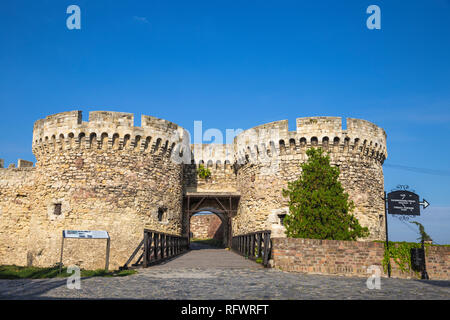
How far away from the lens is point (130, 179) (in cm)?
1548

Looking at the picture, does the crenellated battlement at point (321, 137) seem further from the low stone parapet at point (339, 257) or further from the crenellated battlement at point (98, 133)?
the low stone parapet at point (339, 257)

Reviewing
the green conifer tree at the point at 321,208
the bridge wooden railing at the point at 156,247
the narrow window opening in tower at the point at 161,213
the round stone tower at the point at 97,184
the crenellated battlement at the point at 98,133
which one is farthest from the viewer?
the narrow window opening in tower at the point at 161,213

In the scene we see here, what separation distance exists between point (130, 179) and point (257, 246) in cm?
668

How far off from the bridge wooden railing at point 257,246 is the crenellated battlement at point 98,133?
607 centimetres

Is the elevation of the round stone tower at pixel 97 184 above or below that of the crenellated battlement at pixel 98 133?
below

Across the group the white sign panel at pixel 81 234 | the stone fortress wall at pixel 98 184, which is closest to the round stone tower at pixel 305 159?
the stone fortress wall at pixel 98 184

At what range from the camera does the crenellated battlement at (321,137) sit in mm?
16516

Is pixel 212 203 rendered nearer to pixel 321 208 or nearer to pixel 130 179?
pixel 130 179

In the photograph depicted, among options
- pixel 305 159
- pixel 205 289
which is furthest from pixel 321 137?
pixel 205 289

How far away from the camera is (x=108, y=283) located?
23.0 ft
